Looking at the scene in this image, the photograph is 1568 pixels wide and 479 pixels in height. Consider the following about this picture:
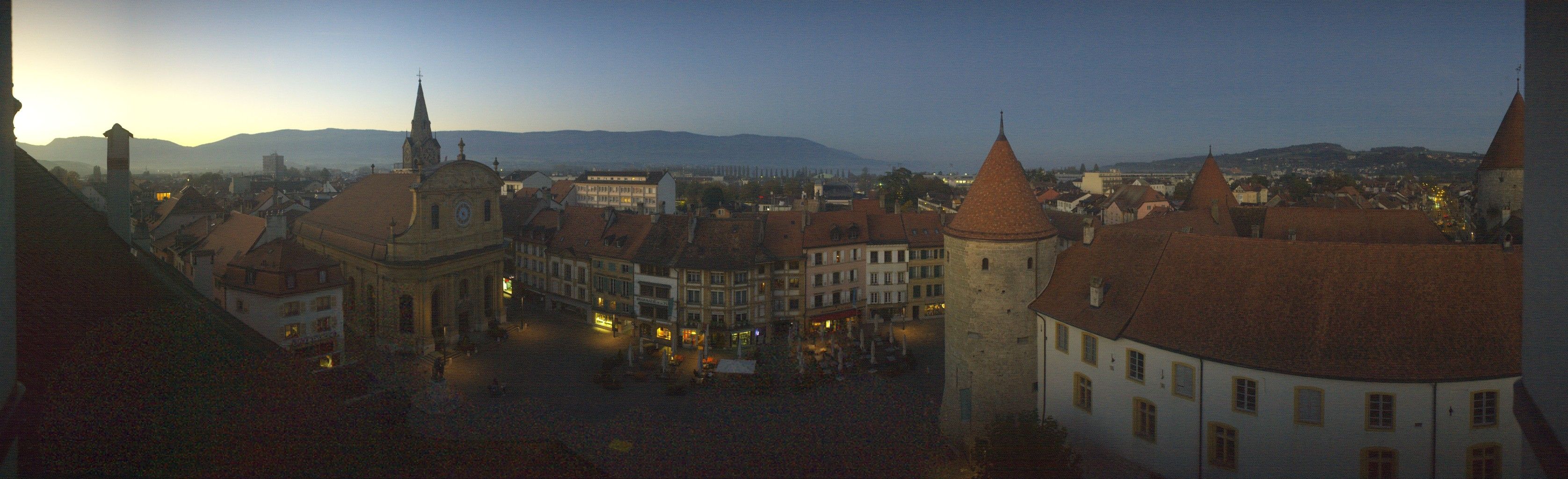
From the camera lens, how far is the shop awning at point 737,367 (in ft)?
100

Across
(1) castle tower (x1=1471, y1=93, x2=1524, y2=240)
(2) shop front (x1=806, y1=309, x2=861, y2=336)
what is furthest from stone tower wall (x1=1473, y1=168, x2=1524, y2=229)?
(2) shop front (x1=806, y1=309, x2=861, y2=336)

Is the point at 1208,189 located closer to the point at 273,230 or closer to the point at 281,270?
the point at 281,270

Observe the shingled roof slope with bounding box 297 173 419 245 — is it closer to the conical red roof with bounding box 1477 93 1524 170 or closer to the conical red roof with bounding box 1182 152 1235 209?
the conical red roof with bounding box 1182 152 1235 209

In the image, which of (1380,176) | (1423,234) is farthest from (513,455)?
(1380,176)

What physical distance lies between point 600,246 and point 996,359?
2553 centimetres

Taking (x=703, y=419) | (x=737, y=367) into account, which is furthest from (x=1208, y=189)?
(x=703, y=419)

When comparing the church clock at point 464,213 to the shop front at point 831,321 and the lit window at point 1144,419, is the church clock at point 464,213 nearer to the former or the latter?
the shop front at point 831,321

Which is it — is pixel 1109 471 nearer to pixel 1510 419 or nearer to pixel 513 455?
pixel 1510 419

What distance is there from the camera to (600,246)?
42031mm

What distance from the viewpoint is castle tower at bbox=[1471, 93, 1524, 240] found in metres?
34.6

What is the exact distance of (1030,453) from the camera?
19531mm

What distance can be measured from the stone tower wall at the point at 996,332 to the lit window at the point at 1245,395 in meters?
6.93

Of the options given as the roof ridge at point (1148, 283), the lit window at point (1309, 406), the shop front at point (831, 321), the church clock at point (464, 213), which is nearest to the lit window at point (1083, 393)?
the roof ridge at point (1148, 283)

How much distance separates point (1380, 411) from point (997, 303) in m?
10.1
